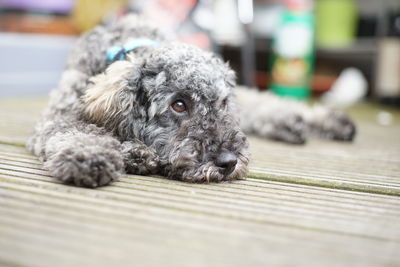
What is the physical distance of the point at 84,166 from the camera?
2121mm

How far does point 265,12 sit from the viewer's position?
8258 millimetres

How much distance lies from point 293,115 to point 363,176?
118 centimetres

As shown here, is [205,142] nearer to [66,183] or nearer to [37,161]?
[66,183]

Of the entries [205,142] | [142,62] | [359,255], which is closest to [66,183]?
[205,142]

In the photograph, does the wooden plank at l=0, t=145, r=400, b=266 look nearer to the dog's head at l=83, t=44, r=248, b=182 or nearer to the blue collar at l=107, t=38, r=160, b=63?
the dog's head at l=83, t=44, r=248, b=182

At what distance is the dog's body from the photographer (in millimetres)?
2293

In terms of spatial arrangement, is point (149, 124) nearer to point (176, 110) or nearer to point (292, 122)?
point (176, 110)

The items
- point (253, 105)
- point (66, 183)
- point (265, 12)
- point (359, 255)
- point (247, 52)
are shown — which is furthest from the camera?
point (265, 12)

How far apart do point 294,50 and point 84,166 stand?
5582mm

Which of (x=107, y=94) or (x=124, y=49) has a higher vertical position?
(x=124, y=49)

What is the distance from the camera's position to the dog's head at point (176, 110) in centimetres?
242

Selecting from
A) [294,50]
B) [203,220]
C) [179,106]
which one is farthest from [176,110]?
[294,50]

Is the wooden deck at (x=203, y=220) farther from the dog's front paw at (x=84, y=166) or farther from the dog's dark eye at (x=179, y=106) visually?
the dog's dark eye at (x=179, y=106)

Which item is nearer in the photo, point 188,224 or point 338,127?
point 188,224
